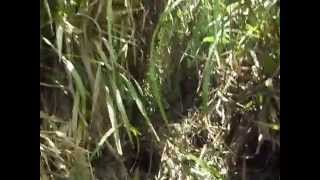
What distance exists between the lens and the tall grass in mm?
1198

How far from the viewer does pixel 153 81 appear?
47.6 inches

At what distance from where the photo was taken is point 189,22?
1.21m

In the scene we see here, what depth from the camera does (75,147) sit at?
1208 mm

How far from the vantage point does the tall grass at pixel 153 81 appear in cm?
120
